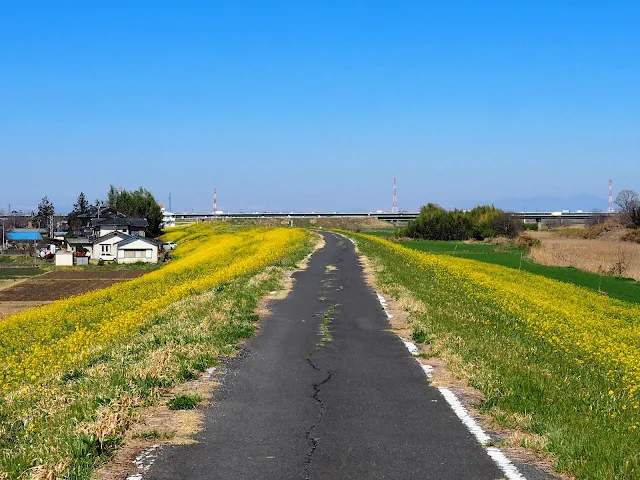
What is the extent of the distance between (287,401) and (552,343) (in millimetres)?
6412

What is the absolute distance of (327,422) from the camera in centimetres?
705

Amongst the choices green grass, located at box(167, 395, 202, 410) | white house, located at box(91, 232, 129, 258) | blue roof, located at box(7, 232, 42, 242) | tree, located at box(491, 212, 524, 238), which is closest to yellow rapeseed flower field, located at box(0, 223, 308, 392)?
green grass, located at box(167, 395, 202, 410)

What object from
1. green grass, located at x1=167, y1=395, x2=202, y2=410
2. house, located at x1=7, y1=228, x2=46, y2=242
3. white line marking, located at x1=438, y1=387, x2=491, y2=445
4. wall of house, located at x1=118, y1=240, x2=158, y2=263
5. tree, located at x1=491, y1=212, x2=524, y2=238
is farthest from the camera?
house, located at x1=7, y1=228, x2=46, y2=242

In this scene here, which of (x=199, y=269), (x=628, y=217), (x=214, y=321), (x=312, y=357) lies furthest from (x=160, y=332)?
(x=628, y=217)

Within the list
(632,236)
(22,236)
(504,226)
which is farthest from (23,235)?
(632,236)

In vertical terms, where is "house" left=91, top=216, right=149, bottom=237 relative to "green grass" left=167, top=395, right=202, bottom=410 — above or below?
above

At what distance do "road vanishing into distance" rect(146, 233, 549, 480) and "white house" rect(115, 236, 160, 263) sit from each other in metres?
68.8

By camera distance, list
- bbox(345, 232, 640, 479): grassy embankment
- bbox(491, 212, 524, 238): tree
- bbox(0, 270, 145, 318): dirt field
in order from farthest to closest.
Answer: bbox(491, 212, 524, 238): tree < bbox(0, 270, 145, 318): dirt field < bbox(345, 232, 640, 479): grassy embankment

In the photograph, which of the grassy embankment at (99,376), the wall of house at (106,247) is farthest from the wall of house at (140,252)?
the grassy embankment at (99,376)

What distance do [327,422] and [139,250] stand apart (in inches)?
2959

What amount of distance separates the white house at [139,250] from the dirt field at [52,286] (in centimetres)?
896

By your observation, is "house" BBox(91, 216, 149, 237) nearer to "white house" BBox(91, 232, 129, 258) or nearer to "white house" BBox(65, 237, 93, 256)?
"white house" BBox(65, 237, 93, 256)

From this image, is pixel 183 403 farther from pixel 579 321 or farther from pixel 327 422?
pixel 579 321

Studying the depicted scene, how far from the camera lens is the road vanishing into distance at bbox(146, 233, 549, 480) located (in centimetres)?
568
